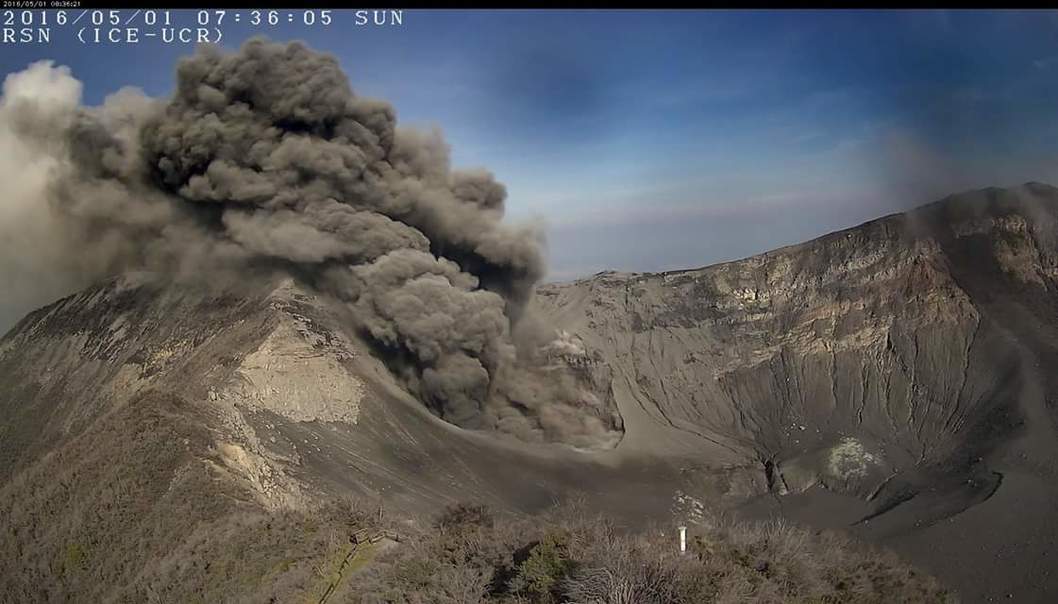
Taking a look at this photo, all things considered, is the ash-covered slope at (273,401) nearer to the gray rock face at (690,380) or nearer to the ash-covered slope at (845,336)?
the gray rock face at (690,380)

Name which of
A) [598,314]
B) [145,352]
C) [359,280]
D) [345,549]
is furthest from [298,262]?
[598,314]

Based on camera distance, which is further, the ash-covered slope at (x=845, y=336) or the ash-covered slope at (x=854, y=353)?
the ash-covered slope at (x=845, y=336)

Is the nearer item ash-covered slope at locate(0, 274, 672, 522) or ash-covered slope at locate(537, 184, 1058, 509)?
ash-covered slope at locate(0, 274, 672, 522)

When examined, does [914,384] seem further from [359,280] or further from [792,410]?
[359,280]

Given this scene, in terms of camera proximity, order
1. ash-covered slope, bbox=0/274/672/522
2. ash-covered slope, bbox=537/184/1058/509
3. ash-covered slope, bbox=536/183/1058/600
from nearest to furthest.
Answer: ash-covered slope, bbox=0/274/672/522 → ash-covered slope, bbox=536/183/1058/600 → ash-covered slope, bbox=537/184/1058/509

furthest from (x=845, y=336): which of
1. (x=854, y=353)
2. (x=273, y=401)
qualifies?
Result: (x=273, y=401)

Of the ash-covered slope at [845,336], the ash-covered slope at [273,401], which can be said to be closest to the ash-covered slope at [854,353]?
the ash-covered slope at [845,336]

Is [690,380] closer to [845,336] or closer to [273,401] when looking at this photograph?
[845,336]

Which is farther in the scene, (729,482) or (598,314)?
(598,314)

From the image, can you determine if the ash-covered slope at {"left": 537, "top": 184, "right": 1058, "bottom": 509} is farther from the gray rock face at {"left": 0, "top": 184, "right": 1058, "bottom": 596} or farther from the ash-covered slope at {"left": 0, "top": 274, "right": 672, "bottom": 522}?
the ash-covered slope at {"left": 0, "top": 274, "right": 672, "bottom": 522}

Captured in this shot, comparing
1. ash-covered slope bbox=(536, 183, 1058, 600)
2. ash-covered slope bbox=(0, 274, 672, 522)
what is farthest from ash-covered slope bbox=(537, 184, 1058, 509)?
ash-covered slope bbox=(0, 274, 672, 522)

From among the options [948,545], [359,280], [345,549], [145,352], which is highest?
[359,280]
